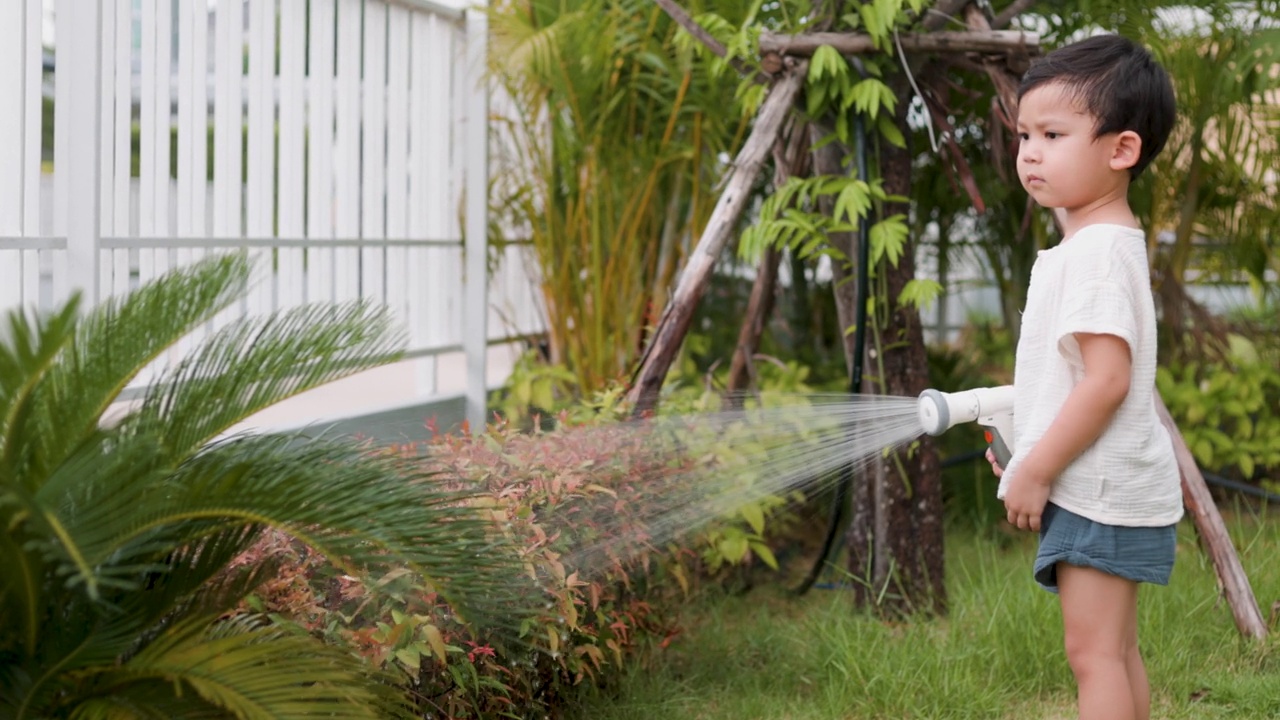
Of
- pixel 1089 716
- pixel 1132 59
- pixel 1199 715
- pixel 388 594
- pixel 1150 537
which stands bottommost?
pixel 1199 715

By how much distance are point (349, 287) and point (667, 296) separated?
1.27m

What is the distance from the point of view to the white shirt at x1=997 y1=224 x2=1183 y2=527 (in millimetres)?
2174

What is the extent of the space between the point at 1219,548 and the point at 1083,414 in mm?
1637

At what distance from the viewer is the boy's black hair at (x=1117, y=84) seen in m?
2.23

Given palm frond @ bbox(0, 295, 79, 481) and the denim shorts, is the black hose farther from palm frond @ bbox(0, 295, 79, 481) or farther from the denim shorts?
palm frond @ bbox(0, 295, 79, 481)

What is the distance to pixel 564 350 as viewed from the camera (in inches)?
210

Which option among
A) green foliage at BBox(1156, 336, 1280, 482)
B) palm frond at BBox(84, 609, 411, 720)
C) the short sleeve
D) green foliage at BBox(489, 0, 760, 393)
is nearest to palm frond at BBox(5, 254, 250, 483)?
palm frond at BBox(84, 609, 411, 720)

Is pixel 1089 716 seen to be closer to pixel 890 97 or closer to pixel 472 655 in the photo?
pixel 472 655

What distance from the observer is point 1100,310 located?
2125 millimetres

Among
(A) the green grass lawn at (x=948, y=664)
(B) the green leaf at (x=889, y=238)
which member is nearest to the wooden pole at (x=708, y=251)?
(B) the green leaf at (x=889, y=238)

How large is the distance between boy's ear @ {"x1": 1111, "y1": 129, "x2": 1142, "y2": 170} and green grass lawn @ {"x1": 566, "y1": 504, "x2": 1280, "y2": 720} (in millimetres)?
1484

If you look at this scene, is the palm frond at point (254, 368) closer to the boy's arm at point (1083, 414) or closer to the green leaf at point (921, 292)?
the boy's arm at point (1083, 414)

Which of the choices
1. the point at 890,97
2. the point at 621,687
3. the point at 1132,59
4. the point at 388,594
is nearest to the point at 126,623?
the point at 388,594

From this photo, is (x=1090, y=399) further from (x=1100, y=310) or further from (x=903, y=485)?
(x=903, y=485)
